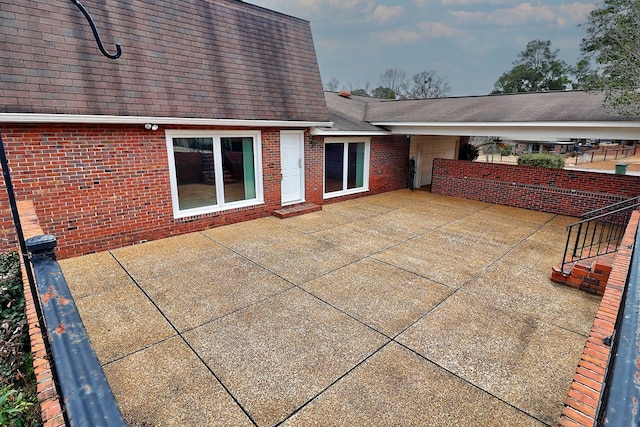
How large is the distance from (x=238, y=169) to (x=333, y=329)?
5.20 m

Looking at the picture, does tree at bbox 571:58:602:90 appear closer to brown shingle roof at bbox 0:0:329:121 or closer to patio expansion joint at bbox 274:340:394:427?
brown shingle roof at bbox 0:0:329:121

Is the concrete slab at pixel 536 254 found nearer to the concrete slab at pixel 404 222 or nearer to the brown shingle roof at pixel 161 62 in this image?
the concrete slab at pixel 404 222

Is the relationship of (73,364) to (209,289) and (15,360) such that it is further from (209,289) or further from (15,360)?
(209,289)

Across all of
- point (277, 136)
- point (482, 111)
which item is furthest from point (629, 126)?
point (277, 136)

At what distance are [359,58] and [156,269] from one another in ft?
138

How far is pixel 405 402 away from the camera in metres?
2.80

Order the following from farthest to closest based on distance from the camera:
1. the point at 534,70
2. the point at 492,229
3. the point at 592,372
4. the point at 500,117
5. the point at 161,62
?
the point at 534,70 → the point at 500,117 → the point at 492,229 → the point at 161,62 → the point at 592,372

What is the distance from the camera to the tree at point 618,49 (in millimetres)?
6301

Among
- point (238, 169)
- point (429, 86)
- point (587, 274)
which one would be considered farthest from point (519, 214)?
point (429, 86)

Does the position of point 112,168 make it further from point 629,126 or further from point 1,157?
point 629,126

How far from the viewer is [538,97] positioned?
34.0ft

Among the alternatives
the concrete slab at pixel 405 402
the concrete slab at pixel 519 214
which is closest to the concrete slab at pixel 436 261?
the concrete slab at pixel 405 402

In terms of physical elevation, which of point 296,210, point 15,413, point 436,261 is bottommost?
point 436,261

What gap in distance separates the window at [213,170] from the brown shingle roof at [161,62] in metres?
0.65
